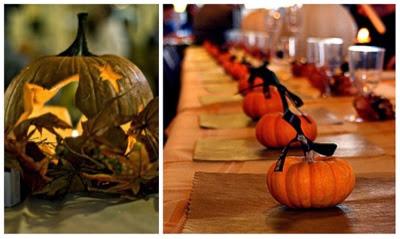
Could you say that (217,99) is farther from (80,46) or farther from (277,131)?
(80,46)

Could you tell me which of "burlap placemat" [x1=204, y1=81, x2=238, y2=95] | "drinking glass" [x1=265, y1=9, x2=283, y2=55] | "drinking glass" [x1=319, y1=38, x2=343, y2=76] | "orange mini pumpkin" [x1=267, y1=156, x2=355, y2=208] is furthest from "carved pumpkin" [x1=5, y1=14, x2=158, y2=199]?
"drinking glass" [x1=265, y1=9, x2=283, y2=55]

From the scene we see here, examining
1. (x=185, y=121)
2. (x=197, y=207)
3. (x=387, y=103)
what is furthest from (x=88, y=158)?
(x=387, y=103)

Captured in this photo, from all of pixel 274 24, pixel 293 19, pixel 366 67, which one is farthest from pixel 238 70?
pixel 274 24

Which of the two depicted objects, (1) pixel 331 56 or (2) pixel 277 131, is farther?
(1) pixel 331 56

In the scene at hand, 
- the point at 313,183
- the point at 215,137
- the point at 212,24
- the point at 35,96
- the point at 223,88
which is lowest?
the point at 212,24

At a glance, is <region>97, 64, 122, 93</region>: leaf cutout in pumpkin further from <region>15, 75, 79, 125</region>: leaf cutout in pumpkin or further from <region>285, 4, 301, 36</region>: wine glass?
<region>285, 4, 301, 36</region>: wine glass

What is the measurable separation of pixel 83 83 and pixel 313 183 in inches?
12.8

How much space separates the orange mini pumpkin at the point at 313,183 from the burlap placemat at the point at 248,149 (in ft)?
1.28

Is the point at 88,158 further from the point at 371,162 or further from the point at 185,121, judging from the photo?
the point at 185,121

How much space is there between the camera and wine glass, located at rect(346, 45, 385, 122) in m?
2.22

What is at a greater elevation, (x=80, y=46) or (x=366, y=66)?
(x=80, y=46)

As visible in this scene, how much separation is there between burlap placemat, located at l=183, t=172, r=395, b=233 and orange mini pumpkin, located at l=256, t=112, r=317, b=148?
0.88 ft

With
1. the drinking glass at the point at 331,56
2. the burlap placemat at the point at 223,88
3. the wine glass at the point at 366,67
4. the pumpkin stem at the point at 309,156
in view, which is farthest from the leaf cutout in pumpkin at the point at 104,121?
the drinking glass at the point at 331,56

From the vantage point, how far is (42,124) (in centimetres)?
111
